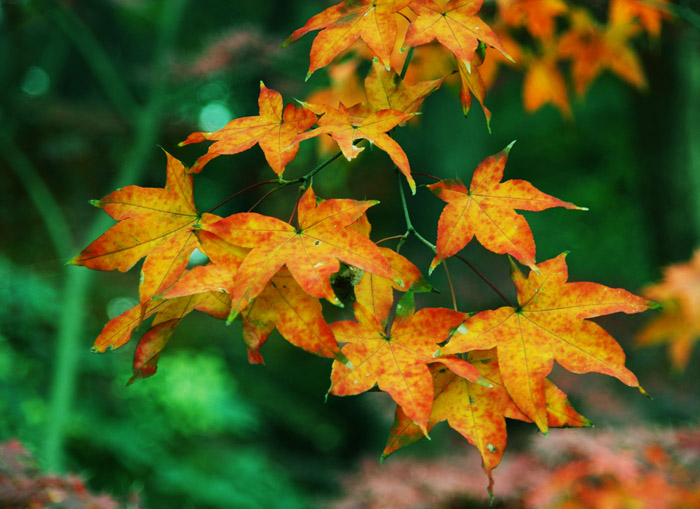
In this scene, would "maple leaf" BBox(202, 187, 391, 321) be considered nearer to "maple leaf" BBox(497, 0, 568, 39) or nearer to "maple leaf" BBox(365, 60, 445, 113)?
"maple leaf" BBox(365, 60, 445, 113)

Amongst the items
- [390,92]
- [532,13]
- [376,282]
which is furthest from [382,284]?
[532,13]

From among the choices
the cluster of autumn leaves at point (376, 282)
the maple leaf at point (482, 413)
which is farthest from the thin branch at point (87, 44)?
the maple leaf at point (482, 413)

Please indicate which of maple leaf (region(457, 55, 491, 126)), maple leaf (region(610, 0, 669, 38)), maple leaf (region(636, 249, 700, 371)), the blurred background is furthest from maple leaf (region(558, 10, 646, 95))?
maple leaf (region(457, 55, 491, 126))

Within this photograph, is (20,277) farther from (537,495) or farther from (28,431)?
(537,495)

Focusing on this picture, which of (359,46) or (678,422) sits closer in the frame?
(359,46)

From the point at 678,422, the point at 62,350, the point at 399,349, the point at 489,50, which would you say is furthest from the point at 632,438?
the point at 62,350
